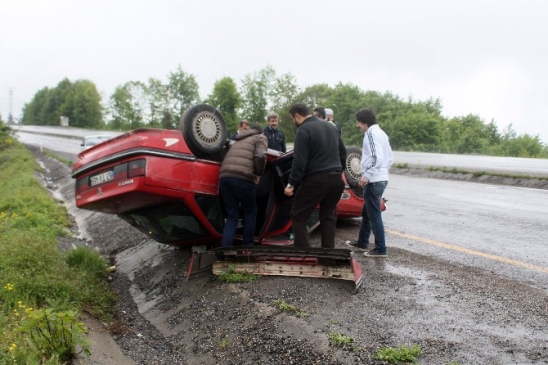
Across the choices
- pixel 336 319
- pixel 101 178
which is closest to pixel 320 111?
pixel 101 178

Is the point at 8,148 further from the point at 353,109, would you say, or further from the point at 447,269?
the point at 353,109

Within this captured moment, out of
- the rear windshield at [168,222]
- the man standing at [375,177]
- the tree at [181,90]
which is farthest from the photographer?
the tree at [181,90]

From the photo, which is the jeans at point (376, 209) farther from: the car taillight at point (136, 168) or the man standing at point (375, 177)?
the car taillight at point (136, 168)

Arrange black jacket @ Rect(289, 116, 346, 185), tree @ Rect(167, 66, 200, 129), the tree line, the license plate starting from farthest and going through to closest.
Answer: tree @ Rect(167, 66, 200, 129) → the tree line → the license plate → black jacket @ Rect(289, 116, 346, 185)

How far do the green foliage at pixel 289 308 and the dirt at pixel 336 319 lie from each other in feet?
0.11

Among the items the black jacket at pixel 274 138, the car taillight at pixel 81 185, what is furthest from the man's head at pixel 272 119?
the car taillight at pixel 81 185

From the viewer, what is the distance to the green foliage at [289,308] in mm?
4353

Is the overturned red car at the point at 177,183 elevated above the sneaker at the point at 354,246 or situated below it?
above

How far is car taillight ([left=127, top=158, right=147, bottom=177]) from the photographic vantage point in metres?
5.30

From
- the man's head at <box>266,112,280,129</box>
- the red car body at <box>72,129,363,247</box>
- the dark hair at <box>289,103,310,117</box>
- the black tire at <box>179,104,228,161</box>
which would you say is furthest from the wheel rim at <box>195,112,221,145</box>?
the man's head at <box>266,112,280,129</box>

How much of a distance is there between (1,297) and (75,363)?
5.69 ft

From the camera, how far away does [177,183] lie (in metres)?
5.47

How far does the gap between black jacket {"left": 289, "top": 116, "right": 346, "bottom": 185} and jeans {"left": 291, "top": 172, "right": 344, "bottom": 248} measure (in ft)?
0.29

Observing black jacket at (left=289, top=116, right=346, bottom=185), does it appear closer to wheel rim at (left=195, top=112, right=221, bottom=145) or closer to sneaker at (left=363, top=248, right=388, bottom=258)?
wheel rim at (left=195, top=112, right=221, bottom=145)
